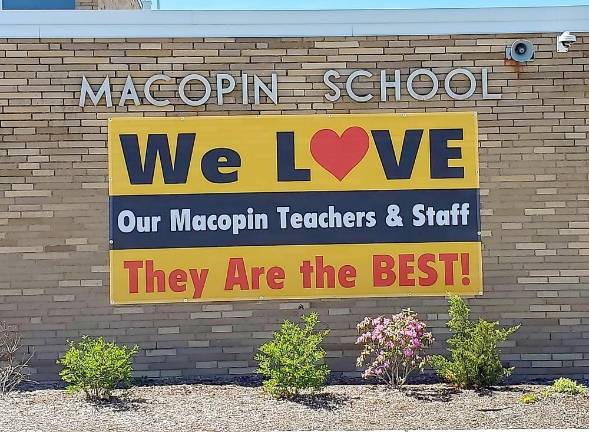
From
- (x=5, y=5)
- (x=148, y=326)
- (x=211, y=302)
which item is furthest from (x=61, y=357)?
(x=5, y=5)

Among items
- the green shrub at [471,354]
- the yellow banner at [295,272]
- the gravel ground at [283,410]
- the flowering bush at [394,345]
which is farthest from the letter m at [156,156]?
the green shrub at [471,354]

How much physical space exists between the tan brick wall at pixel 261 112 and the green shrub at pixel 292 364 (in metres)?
0.92

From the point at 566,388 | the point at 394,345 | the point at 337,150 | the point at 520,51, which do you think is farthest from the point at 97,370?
the point at 520,51

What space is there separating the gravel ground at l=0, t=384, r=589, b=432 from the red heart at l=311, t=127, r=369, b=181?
2.60m

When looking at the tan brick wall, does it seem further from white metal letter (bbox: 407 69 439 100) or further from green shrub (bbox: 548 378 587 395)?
green shrub (bbox: 548 378 587 395)

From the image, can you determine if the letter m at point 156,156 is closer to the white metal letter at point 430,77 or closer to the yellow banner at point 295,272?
the yellow banner at point 295,272

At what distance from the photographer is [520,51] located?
10.2m

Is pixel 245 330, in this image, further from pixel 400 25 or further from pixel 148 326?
pixel 400 25

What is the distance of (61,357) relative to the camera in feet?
32.8

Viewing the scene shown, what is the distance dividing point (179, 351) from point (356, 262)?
232 cm

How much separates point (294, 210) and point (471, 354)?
2616 millimetres

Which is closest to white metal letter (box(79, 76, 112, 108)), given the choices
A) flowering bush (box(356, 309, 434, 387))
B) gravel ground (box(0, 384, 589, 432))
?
gravel ground (box(0, 384, 589, 432))

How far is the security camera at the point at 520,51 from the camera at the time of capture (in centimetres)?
1024

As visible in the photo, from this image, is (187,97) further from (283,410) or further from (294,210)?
(283,410)
